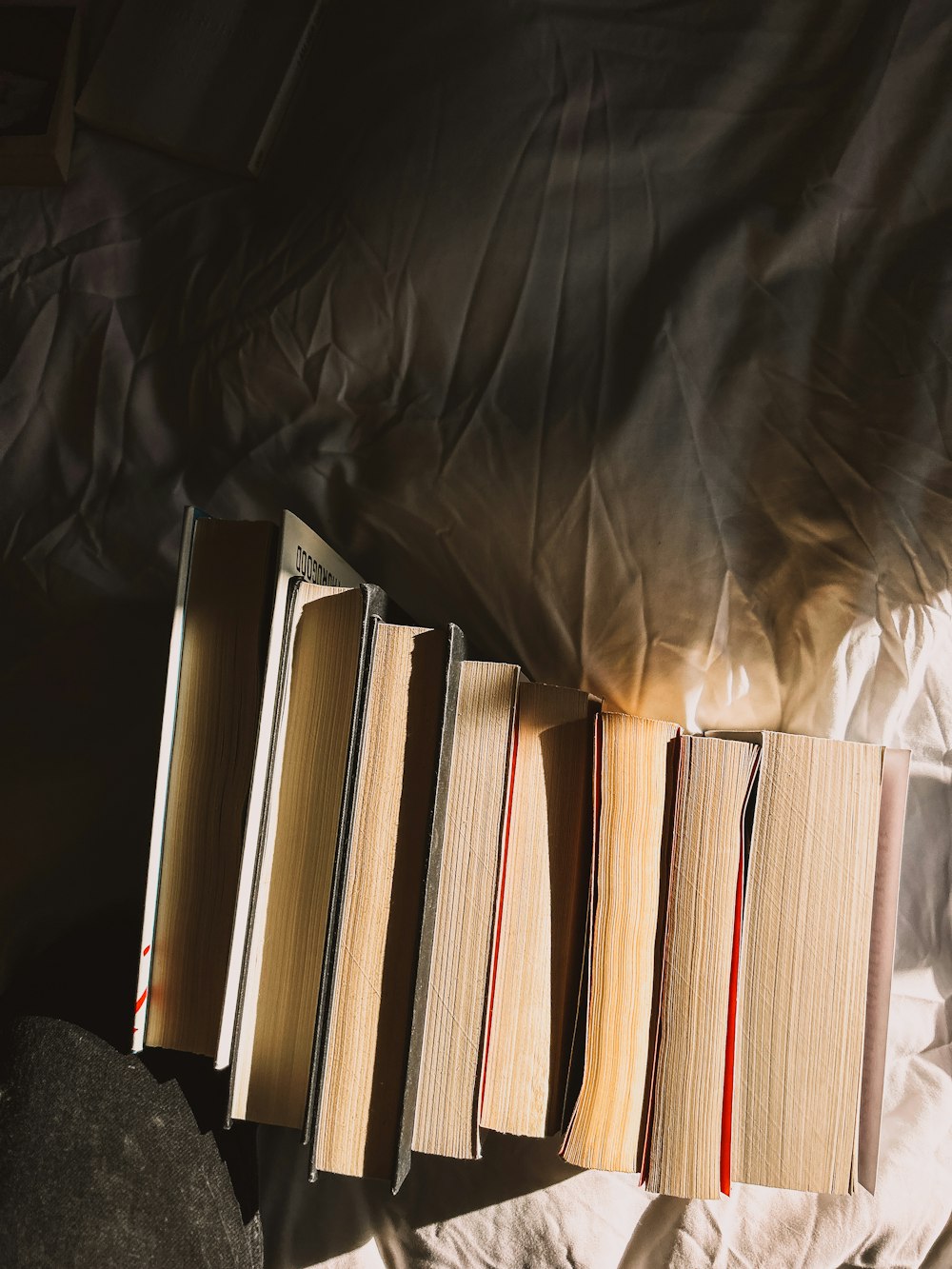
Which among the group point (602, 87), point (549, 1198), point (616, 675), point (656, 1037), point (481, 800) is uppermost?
point (602, 87)

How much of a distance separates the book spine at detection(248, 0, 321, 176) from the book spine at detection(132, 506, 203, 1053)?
0.52 m

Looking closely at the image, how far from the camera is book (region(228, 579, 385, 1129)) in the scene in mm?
606

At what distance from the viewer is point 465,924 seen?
64 centimetres

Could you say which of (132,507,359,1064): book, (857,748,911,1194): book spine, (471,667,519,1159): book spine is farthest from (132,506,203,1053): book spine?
(857,748,911,1194): book spine

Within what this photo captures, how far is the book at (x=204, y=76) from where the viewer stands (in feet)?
3.10

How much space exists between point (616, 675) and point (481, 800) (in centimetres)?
24

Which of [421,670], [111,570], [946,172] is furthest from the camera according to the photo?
[111,570]

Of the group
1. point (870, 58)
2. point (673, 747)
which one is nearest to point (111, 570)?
point (673, 747)

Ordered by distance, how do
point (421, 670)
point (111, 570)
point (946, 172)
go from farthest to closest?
point (111, 570)
point (946, 172)
point (421, 670)

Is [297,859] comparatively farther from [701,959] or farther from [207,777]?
[701,959]

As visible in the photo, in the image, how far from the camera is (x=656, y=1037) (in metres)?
0.64

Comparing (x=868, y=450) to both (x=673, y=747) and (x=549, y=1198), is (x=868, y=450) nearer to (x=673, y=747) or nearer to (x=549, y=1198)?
(x=673, y=747)

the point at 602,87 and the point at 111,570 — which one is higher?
the point at 602,87

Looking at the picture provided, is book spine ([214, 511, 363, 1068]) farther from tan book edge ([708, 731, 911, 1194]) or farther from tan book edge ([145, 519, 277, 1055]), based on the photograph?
tan book edge ([708, 731, 911, 1194])
